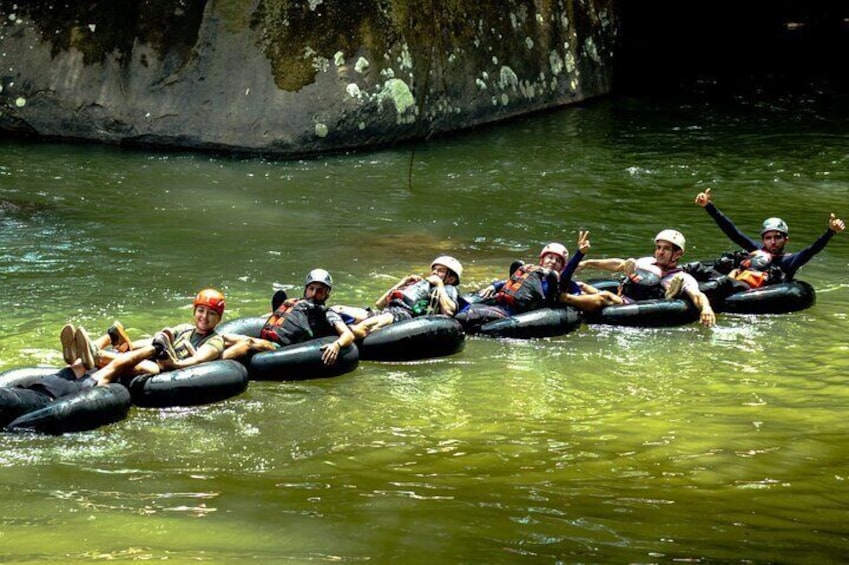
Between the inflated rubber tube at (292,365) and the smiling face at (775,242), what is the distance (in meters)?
5.27

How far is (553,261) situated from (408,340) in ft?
7.14

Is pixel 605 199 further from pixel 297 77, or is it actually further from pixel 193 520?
pixel 193 520

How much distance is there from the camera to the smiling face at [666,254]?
11.6 metres

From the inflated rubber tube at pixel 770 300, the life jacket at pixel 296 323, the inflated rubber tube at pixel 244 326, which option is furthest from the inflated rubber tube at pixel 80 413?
the inflated rubber tube at pixel 770 300

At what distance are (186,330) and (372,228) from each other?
17.9 ft

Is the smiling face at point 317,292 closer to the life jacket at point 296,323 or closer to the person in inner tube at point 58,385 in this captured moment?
the life jacket at point 296,323

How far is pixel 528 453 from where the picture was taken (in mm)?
7043

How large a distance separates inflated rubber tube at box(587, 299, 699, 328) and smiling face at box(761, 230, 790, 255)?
1.62m

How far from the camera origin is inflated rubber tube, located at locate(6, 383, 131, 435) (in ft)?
24.4

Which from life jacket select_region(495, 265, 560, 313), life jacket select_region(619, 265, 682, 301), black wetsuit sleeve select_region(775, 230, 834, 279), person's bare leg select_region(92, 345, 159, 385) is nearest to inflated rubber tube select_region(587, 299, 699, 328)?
life jacket select_region(619, 265, 682, 301)

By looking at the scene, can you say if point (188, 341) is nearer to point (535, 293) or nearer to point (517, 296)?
point (517, 296)

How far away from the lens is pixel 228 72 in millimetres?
17906

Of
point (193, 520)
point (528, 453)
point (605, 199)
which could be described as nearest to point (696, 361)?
point (528, 453)

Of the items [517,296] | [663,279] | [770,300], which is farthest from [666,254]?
[517,296]
